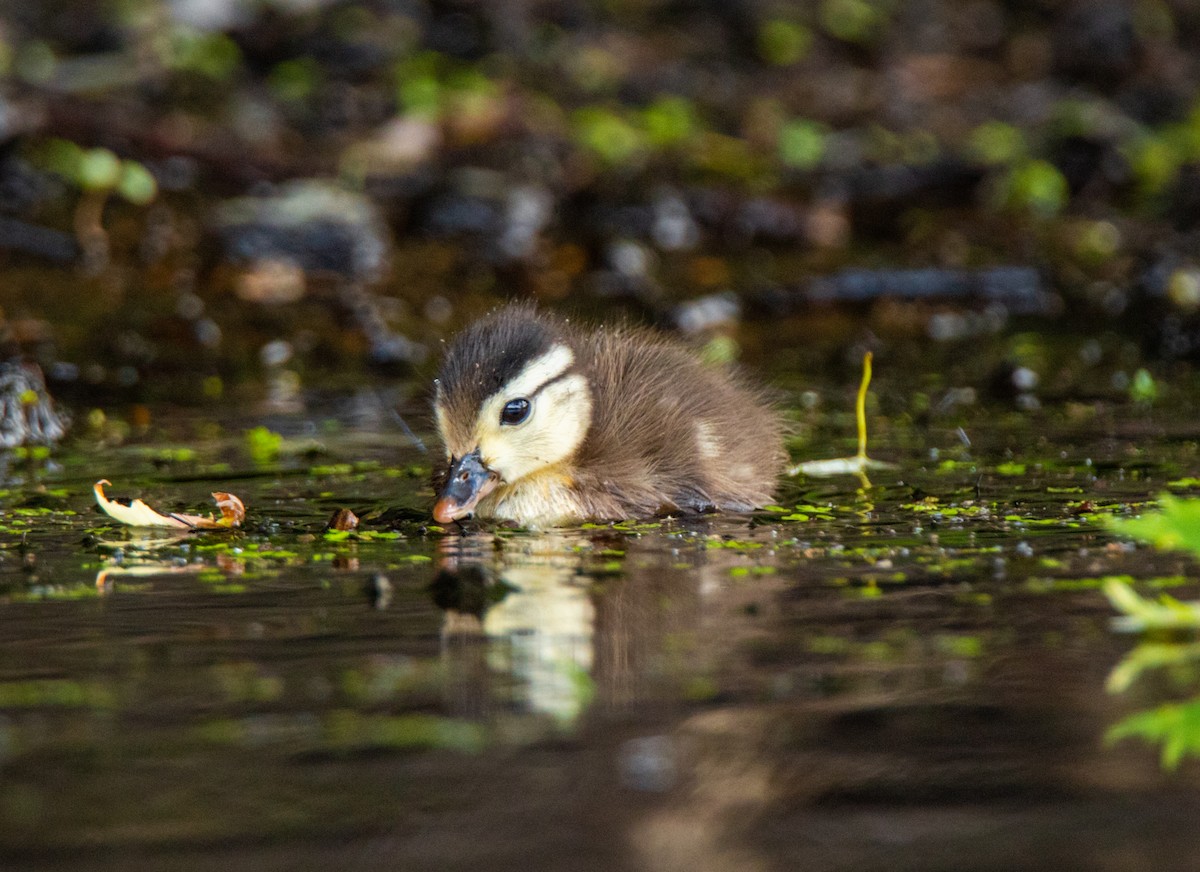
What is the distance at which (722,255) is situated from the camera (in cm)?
1269

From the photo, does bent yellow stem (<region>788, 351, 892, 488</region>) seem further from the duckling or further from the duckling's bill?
the duckling's bill

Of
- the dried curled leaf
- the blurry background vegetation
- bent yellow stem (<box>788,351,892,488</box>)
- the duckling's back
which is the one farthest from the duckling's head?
the blurry background vegetation

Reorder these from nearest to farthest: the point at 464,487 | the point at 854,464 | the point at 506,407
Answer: the point at 464,487 → the point at 506,407 → the point at 854,464

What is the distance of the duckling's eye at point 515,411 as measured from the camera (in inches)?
238

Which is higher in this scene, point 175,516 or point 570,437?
point 570,437

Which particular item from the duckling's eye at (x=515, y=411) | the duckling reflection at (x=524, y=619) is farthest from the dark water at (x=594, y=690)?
the duckling's eye at (x=515, y=411)

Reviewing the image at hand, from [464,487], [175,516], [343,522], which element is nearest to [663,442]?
[464,487]

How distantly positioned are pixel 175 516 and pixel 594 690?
2444mm

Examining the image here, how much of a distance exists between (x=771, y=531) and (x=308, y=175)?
8.14 meters

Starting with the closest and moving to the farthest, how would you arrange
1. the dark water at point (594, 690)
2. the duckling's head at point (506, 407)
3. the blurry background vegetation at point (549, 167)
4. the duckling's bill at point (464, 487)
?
1. the dark water at point (594, 690)
2. the duckling's bill at point (464, 487)
3. the duckling's head at point (506, 407)
4. the blurry background vegetation at point (549, 167)

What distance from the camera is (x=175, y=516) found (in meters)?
5.76

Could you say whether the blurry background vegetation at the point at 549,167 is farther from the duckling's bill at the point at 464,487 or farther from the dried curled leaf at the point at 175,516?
the duckling's bill at the point at 464,487

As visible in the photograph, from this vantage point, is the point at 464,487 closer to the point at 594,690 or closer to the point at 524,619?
the point at 524,619

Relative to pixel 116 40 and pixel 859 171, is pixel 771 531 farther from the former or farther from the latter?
pixel 116 40
